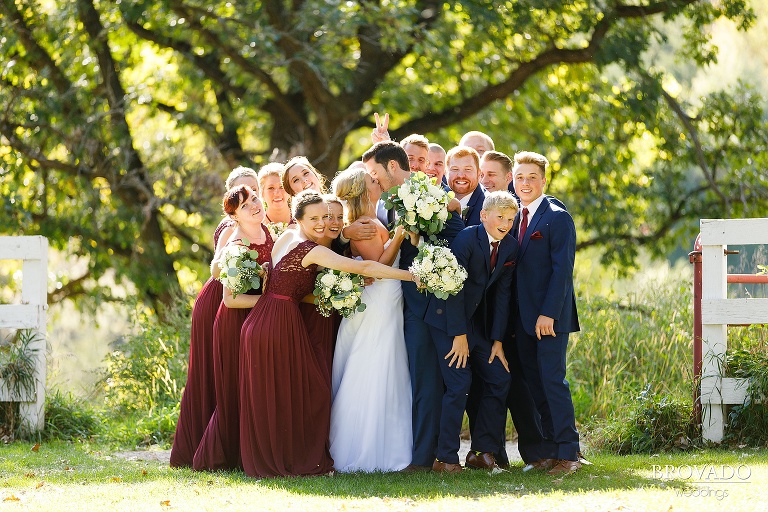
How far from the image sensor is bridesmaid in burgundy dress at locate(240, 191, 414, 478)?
6297 millimetres

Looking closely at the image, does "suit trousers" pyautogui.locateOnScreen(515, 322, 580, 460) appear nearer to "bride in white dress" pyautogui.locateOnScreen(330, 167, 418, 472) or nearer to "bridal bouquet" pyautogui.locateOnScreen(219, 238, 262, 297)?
"bride in white dress" pyautogui.locateOnScreen(330, 167, 418, 472)

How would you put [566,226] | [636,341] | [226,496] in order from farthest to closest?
1. [636,341]
2. [566,226]
3. [226,496]

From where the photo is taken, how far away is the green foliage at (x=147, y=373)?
9.19 m

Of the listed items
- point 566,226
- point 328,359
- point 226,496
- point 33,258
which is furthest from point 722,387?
point 33,258

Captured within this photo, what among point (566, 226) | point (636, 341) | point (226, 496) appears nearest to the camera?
point (226, 496)

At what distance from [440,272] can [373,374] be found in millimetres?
929

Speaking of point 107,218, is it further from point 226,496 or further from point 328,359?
point 226,496

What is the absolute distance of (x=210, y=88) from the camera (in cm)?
1459

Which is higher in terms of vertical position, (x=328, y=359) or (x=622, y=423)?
(x=328, y=359)

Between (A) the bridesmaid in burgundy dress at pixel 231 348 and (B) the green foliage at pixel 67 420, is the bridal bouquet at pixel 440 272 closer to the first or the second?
(A) the bridesmaid in burgundy dress at pixel 231 348

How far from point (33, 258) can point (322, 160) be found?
17.4ft

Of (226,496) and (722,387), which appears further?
(722,387)

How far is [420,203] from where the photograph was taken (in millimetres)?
5969

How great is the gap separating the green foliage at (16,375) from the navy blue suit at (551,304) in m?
4.28
